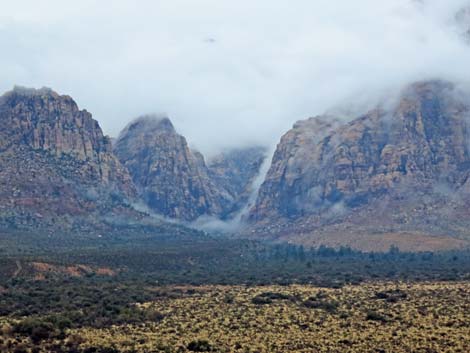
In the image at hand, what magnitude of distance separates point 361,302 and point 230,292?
1922cm

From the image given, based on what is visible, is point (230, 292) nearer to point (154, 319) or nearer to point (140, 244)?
point (154, 319)

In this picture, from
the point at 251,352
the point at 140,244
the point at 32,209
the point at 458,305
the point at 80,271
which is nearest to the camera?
the point at 251,352

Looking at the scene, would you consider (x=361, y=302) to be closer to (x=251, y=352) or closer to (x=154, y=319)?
(x=154, y=319)

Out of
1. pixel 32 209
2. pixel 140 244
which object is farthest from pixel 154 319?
pixel 32 209

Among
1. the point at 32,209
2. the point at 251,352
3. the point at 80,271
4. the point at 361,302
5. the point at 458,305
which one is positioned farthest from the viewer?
the point at 32,209

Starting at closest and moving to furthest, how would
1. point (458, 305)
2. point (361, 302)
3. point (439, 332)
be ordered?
point (439, 332) → point (458, 305) → point (361, 302)

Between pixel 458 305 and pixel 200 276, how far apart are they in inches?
2074

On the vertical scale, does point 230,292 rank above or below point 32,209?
below

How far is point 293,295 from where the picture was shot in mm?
88188

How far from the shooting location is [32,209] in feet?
625

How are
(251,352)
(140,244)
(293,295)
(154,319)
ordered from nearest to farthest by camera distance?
(251,352)
(154,319)
(293,295)
(140,244)

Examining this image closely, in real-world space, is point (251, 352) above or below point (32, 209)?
below

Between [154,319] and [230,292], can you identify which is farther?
[230,292]

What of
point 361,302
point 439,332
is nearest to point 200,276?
point 361,302
